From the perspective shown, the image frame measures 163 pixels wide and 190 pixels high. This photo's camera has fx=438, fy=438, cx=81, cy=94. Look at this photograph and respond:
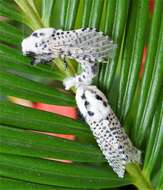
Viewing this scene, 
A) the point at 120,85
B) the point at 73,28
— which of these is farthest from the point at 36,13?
the point at 120,85

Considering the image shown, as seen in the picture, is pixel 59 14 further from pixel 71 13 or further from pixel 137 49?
pixel 137 49

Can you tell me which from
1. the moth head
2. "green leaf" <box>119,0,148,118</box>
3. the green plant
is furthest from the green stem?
the moth head

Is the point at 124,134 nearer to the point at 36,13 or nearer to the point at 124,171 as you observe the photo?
the point at 124,171

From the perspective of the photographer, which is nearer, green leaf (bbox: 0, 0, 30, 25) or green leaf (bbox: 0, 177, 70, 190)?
green leaf (bbox: 0, 177, 70, 190)

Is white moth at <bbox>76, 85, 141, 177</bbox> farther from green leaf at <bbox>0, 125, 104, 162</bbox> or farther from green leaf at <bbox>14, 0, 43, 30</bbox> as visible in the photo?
green leaf at <bbox>14, 0, 43, 30</bbox>

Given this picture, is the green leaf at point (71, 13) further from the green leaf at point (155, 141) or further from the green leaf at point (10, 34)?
the green leaf at point (155, 141)

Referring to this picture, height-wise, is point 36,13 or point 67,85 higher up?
point 36,13

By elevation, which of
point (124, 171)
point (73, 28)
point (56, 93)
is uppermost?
point (73, 28)

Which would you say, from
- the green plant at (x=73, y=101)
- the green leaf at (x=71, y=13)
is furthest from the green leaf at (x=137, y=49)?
the green leaf at (x=71, y=13)
